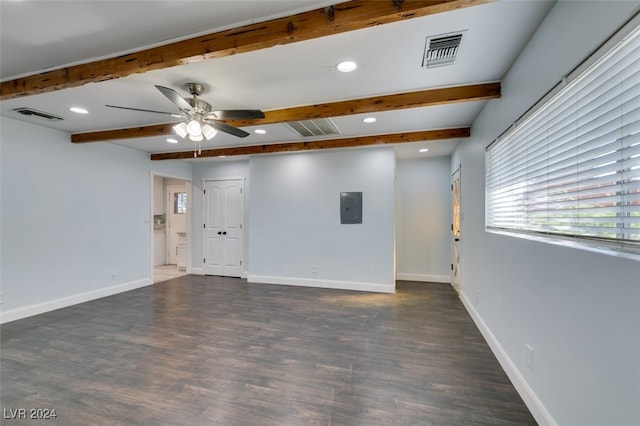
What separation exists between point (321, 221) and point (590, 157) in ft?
13.8

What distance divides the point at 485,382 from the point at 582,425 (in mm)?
913

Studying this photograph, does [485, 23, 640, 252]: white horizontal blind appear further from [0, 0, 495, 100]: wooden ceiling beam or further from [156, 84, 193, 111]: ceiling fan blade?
[156, 84, 193, 111]: ceiling fan blade

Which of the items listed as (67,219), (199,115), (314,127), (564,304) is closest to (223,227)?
(67,219)

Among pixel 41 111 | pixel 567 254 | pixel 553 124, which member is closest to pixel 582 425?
pixel 567 254

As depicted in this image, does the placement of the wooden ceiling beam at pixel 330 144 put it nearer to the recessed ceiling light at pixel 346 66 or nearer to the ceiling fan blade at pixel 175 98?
the recessed ceiling light at pixel 346 66

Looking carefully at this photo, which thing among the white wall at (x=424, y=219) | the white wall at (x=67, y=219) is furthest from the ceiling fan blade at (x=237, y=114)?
the white wall at (x=424, y=219)

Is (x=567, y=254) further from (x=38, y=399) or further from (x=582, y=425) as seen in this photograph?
(x=38, y=399)

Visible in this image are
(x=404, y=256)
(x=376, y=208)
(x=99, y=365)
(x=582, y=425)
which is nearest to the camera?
(x=582, y=425)

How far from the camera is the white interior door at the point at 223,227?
6.34m

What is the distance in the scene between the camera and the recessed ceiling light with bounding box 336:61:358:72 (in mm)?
2299

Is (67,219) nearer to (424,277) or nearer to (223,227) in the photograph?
(223,227)

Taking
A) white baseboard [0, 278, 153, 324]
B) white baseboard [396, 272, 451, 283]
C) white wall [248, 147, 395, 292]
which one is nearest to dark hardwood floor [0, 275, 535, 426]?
white baseboard [0, 278, 153, 324]

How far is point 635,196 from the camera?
1.12m

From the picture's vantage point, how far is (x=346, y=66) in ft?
7.69
